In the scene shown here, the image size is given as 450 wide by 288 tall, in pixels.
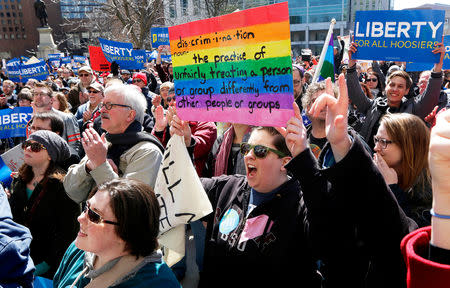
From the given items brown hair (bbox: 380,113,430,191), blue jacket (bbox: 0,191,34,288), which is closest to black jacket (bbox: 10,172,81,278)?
blue jacket (bbox: 0,191,34,288)

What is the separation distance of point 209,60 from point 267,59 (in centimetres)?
47

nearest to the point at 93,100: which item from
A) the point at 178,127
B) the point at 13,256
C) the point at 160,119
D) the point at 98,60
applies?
the point at 160,119

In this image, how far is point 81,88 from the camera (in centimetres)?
691

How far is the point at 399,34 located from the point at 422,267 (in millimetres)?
4265

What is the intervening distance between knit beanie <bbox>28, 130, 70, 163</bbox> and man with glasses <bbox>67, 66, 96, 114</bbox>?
3.87 meters

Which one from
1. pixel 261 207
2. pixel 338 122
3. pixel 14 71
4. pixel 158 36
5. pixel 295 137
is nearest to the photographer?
pixel 338 122

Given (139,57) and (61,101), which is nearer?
(61,101)

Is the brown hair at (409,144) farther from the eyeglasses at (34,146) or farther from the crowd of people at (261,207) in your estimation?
the eyeglasses at (34,146)

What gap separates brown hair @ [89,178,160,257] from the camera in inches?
70.8

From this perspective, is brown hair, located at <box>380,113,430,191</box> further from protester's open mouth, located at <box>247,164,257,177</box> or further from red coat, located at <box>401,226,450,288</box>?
red coat, located at <box>401,226,450,288</box>

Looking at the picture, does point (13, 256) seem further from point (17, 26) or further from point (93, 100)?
point (17, 26)

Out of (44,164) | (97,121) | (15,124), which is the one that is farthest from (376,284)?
(15,124)

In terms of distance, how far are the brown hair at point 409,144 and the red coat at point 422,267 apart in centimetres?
122

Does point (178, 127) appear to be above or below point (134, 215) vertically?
above
